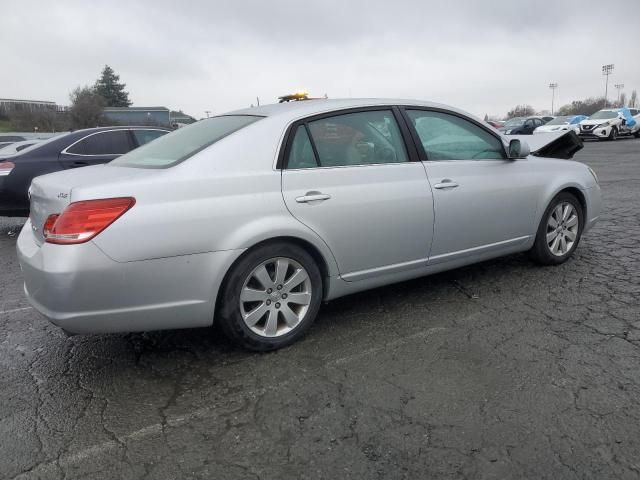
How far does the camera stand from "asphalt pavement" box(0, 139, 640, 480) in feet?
7.13

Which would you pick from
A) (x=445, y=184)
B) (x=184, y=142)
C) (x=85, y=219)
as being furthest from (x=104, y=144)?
(x=445, y=184)

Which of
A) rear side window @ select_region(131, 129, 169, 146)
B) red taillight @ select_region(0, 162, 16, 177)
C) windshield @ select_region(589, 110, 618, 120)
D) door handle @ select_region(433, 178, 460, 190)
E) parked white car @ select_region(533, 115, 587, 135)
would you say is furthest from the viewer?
windshield @ select_region(589, 110, 618, 120)

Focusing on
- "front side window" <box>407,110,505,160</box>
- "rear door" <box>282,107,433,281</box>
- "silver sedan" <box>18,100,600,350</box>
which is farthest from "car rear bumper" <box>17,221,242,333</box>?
"front side window" <box>407,110,505,160</box>

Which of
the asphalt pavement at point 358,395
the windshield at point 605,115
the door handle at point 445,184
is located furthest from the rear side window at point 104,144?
the windshield at point 605,115

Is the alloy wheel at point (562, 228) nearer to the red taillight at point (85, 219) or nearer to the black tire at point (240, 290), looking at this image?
the black tire at point (240, 290)

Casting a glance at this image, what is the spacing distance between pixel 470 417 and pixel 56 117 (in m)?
57.5

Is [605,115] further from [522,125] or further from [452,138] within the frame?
[452,138]

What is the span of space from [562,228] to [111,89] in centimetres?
8797

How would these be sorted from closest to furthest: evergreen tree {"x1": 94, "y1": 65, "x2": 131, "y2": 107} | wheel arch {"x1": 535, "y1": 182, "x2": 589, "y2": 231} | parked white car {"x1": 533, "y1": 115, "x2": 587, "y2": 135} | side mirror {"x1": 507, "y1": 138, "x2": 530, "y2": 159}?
side mirror {"x1": 507, "y1": 138, "x2": 530, "y2": 159} → wheel arch {"x1": 535, "y1": 182, "x2": 589, "y2": 231} → parked white car {"x1": 533, "y1": 115, "x2": 587, "y2": 135} → evergreen tree {"x1": 94, "y1": 65, "x2": 131, "y2": 107}

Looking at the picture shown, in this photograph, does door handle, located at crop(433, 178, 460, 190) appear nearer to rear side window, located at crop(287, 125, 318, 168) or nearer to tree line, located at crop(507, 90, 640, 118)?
rear side window, located at crop(287, 125, 318, 168)

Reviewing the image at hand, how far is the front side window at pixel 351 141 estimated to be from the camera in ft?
11.0

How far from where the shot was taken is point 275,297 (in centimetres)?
315

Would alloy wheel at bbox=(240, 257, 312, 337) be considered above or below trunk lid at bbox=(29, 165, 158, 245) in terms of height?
below

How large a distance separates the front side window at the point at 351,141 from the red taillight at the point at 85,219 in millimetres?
1079
